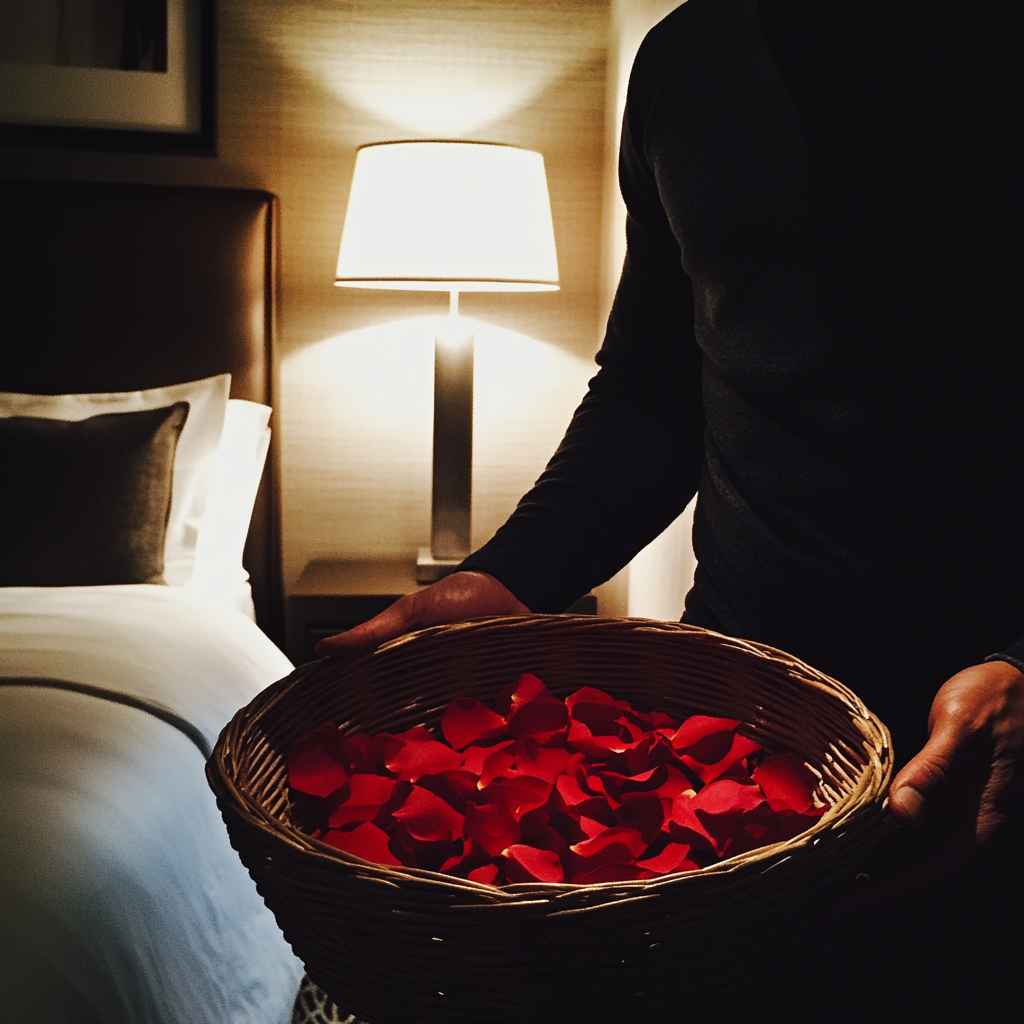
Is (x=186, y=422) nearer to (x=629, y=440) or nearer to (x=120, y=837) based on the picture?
(x=120, y=837)

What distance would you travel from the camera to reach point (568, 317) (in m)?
2.34

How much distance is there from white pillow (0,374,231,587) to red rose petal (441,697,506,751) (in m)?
1.29

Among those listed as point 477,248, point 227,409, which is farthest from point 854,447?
point 227,409

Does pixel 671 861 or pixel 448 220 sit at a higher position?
pixel 448 220

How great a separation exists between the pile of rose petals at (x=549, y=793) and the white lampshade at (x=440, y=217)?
4.46 feet

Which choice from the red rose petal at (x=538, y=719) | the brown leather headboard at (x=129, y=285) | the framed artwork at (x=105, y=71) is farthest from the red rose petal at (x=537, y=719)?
the framed artwork at (x=105, y=71)

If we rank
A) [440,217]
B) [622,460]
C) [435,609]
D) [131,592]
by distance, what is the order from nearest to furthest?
1. [435,609]
2. [622,460]
3. [131,592]
4. [440,217]

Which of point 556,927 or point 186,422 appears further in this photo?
point 186,422

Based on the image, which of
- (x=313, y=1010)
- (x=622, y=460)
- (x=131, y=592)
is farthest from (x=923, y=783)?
(x=131, y=592)

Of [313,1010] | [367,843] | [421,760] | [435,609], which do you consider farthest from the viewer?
[313,1010]

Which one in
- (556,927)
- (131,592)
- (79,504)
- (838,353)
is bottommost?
(131,592)

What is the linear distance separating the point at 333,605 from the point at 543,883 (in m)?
1.70

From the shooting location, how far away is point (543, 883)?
39 centimetres

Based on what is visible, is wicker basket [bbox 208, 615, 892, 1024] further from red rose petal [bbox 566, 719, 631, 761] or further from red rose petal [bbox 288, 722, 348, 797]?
red rose petal [bbox 566, 719, 631, 761]
